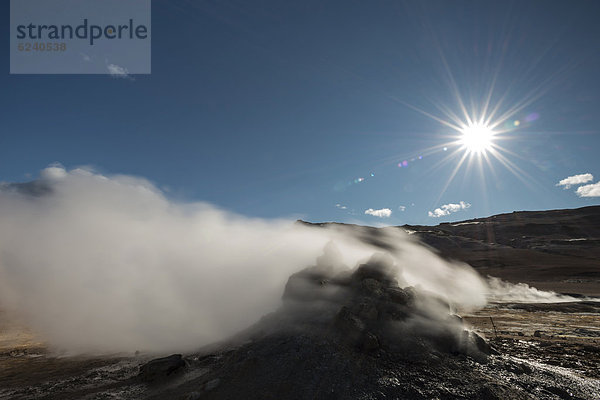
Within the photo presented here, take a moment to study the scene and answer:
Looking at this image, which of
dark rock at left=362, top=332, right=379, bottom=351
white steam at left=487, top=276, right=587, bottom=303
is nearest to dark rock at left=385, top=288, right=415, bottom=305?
dark rock at left=362, top=332, right=379, bottom=351

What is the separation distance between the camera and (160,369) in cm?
715

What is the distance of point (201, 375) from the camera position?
6.91m

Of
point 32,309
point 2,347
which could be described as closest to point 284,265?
point 2,347

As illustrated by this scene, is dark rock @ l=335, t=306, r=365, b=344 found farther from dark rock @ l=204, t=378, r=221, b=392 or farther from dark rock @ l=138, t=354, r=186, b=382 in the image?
dark rock @ l=138, t=354, r=186, b=382

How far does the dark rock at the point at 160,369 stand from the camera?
7086 millimetres

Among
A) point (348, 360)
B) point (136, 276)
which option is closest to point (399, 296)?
point (348, 360)

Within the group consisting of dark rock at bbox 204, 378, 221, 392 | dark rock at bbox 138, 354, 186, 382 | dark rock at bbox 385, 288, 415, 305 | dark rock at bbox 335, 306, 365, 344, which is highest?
dark rock at bbox 385, 288, 415, 305

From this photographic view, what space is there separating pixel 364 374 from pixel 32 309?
24.7m

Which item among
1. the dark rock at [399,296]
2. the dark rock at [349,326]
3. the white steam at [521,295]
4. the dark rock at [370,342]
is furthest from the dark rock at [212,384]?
the white steam at [521,295]

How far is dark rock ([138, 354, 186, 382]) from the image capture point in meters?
7.09

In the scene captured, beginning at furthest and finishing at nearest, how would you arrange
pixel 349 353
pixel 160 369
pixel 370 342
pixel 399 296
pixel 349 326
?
pixel 399 296 → pixel 349 326 → pixel 160 369 → pixel 370 342 → pixel 349 353

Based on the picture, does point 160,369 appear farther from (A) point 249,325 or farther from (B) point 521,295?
(B) point 521,295

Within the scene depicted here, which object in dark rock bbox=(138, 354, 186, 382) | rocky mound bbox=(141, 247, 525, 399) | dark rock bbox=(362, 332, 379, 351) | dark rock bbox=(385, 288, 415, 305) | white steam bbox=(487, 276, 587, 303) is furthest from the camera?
white steam bbox=(487, 276, 587, 303)

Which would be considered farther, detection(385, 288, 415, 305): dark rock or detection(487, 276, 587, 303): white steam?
detection(487, 276, 587, 303): white steam
